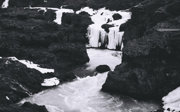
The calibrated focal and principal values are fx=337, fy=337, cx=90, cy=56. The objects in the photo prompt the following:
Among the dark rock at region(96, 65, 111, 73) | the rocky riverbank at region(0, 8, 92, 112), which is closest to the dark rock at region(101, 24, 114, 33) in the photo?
the rocky riverbank at region(0, 8, 92, 112)

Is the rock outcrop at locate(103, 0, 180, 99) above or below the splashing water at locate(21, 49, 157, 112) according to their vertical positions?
above

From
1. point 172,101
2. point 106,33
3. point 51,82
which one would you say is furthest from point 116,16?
point 172,101

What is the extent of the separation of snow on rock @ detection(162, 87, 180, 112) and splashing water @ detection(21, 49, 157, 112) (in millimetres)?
1175

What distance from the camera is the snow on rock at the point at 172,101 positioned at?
1083 inches

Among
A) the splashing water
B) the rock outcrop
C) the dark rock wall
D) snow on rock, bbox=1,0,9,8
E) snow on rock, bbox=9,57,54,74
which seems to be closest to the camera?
the splashing water

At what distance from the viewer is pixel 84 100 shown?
3086cm

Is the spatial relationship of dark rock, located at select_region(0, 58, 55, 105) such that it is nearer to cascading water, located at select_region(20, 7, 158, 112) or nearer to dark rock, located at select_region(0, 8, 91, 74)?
cascading water, located at select_region(20, 7, 158, 112)

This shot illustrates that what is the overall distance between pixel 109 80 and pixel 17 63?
32.7ft

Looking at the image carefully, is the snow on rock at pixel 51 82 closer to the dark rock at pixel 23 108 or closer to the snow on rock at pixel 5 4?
the dark rock at pixel 23 108

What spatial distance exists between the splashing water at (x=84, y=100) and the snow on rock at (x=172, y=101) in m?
1.17

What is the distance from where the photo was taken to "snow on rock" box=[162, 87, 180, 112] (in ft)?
90.3

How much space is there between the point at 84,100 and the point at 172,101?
782 cm

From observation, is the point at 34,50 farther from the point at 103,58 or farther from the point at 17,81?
the point at 103,58

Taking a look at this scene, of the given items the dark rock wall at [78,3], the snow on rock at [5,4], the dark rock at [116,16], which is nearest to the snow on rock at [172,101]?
the dark rock at [116,16]
